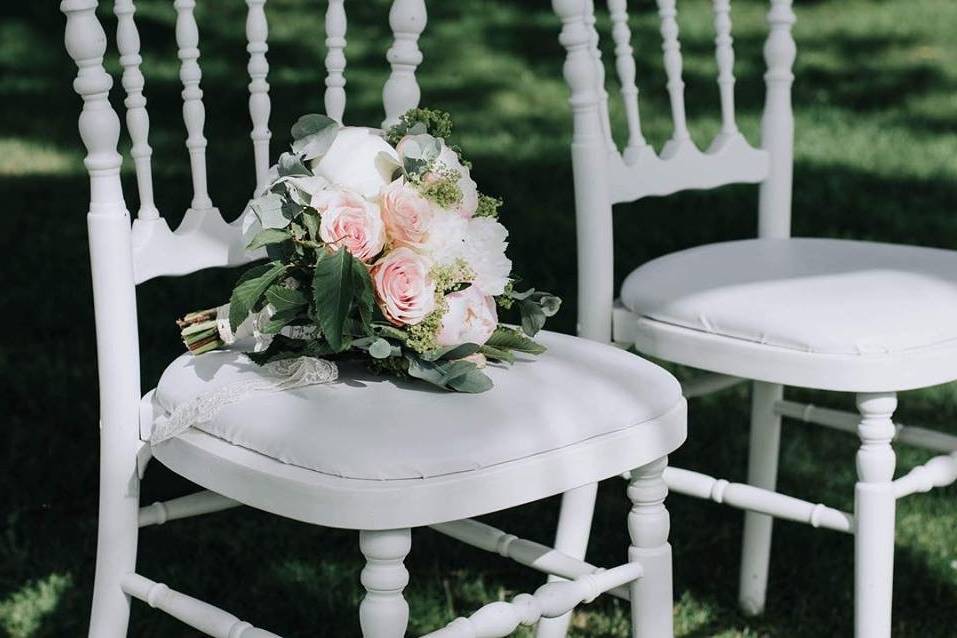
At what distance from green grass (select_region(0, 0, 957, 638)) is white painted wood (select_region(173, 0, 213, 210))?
0.76 m

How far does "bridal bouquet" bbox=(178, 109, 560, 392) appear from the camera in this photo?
1319 millimetres

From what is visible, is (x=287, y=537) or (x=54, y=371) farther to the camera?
(x=54, y=371)

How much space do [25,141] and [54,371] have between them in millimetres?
1636

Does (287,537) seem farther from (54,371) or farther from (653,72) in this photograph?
(653,72)

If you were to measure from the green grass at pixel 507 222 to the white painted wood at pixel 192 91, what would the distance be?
0.76 m

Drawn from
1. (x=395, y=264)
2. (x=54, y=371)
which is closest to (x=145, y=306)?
(x=54, y=371)

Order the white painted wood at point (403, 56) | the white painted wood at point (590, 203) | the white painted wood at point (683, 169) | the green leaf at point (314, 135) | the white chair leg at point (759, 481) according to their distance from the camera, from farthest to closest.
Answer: the white chair leg at point (759, 481) < the white painted wood at point (683, 169) < the white painted wood at point (590, 203) < the white painted wood at point (403, 56) < the green leaf at point (314, 135)

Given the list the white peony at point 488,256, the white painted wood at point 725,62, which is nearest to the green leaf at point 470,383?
the white peony at point 488,256

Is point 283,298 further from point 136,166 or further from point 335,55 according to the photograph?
point 335,55

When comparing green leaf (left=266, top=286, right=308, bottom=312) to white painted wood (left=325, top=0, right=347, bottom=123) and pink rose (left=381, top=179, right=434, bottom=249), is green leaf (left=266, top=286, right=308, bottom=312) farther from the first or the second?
white painted wood (left=325, top=0, right=347, bottom=123)

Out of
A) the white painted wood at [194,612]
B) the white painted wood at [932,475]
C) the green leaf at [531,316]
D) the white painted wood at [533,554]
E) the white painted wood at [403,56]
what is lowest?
the white painted wood at [194,612]

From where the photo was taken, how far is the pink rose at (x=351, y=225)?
1.32 m

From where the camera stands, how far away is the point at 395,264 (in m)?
1.33

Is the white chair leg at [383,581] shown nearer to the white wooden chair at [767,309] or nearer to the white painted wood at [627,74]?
the white wooden chair at [767,309]
